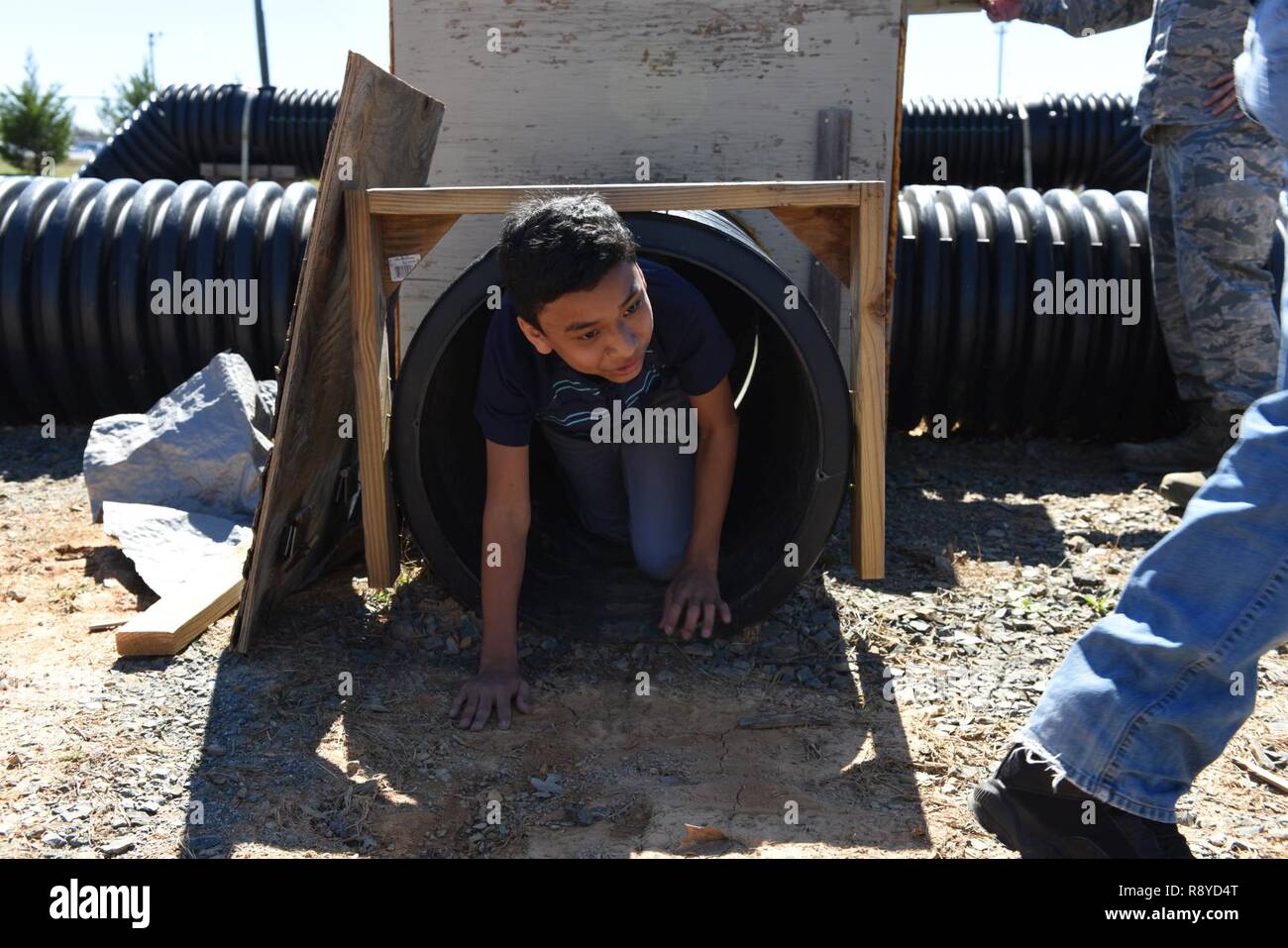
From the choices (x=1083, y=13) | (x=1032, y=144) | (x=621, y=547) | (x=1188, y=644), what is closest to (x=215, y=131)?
(x=1032, y=144)

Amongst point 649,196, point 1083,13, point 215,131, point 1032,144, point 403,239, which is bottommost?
point 403,239

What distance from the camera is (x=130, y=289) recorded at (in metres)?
5.27

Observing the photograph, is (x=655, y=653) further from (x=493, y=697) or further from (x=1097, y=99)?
(x=1097, y=99)

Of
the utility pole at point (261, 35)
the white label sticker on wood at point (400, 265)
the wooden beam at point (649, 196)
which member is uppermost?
the utility pole at point (261, 35)

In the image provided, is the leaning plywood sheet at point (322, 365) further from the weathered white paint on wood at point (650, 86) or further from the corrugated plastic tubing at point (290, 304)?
the corrugated plastic tubing at point (290, 304)

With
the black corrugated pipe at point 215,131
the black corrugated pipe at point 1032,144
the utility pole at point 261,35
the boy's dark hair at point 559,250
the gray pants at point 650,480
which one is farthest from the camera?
the utility pole at point 261,35

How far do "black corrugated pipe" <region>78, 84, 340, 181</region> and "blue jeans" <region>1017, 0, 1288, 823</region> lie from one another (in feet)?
38.8

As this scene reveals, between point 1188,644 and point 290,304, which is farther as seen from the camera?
point 290,304

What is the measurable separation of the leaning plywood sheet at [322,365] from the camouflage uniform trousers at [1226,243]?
3020 millimetres

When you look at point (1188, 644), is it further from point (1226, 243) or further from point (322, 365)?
point (1226, 243)

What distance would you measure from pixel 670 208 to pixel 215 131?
10911 mm

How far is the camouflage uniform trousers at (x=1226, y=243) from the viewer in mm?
4543

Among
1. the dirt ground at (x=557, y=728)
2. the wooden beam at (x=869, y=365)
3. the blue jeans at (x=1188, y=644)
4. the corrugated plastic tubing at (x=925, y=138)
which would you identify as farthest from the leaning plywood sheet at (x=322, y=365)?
the corrugated plastic tubing at (x=925, y=138)

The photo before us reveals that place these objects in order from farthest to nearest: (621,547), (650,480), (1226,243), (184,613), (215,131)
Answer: (215,131), (1226,243), (621,547), (650,480), (184,613)
